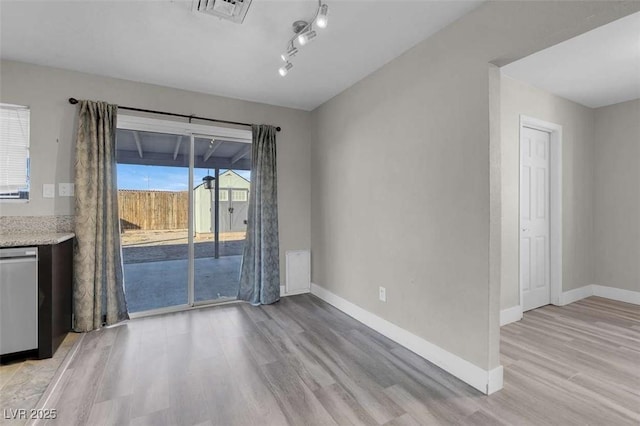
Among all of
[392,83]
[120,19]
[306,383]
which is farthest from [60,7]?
[306,383]

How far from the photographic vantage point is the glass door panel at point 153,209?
10.8 ft

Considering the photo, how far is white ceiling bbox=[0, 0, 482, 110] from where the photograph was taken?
6.65 ft

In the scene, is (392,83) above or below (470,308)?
above

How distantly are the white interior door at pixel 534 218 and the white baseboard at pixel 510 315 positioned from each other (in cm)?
28

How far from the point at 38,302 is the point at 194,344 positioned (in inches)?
48.7

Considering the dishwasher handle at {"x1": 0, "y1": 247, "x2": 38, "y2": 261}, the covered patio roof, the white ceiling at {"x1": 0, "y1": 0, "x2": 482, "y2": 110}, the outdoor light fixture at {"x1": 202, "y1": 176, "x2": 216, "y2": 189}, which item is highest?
the white ceiling at {"x1": 0, "y1": 0, "x2": 482, "y2": 110}

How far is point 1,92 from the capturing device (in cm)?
271

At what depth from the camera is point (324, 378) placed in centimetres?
209

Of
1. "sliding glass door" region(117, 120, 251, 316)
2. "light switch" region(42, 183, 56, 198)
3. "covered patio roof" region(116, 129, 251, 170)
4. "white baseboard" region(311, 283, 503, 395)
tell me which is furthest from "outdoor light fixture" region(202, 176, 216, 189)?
"white baseboard" region(311, 283, 503, 395)

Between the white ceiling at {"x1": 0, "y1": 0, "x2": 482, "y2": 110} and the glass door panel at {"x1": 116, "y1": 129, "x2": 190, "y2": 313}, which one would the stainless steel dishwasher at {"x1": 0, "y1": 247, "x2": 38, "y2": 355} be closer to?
the glass door panel at {"x1": 116, "y1": 129, "x2": 190, "y2": 313}

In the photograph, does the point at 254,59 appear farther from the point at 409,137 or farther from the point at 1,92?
the point at 1,92

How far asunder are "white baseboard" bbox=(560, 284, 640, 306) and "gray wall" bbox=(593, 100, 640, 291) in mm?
63

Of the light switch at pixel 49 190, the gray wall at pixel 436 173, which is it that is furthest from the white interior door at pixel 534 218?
the light switch at pixel 49 190

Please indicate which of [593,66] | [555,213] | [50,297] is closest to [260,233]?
[50,297]
